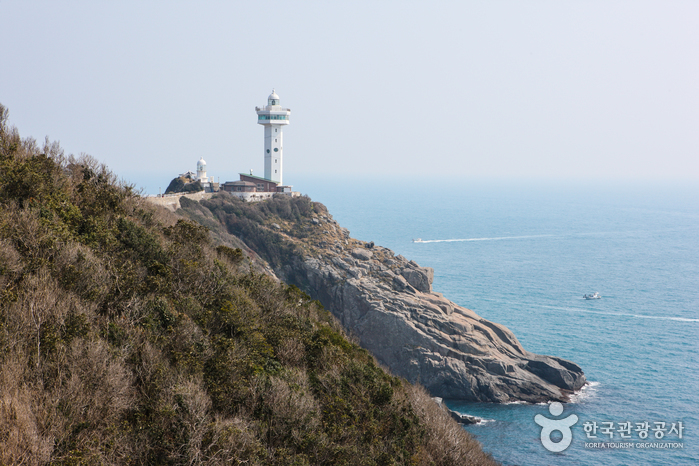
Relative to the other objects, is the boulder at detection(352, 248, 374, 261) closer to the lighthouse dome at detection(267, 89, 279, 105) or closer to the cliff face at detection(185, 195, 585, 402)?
the cliff face at detection(185, 195, 585, 402)

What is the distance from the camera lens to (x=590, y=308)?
222 ft

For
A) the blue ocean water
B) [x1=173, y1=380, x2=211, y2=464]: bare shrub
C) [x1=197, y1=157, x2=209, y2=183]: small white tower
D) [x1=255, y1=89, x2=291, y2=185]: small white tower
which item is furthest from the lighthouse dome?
[x1=173, y1=380, x2=211, y2=464]: bare shrub

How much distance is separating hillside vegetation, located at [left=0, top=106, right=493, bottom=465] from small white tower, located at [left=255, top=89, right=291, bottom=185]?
47.1 metres

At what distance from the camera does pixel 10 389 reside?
9.48m

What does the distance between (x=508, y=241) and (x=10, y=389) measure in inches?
4796

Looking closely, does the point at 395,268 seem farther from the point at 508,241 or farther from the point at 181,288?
the point at 508,241

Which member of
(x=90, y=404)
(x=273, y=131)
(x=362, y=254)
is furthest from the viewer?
(x=273, y=131)

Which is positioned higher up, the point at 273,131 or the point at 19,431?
the point at 273,131

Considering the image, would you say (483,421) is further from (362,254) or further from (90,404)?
(90,404)

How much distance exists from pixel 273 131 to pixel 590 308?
48093 millimetres

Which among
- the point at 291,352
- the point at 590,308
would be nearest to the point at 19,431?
the point at 291,352

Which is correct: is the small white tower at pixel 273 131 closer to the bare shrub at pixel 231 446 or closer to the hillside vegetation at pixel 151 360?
the hillside vegetation at pixel 151 360

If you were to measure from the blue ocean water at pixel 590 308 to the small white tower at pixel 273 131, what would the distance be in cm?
3060

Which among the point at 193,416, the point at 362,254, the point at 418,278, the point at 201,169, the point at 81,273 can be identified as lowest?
the point at 418,278
